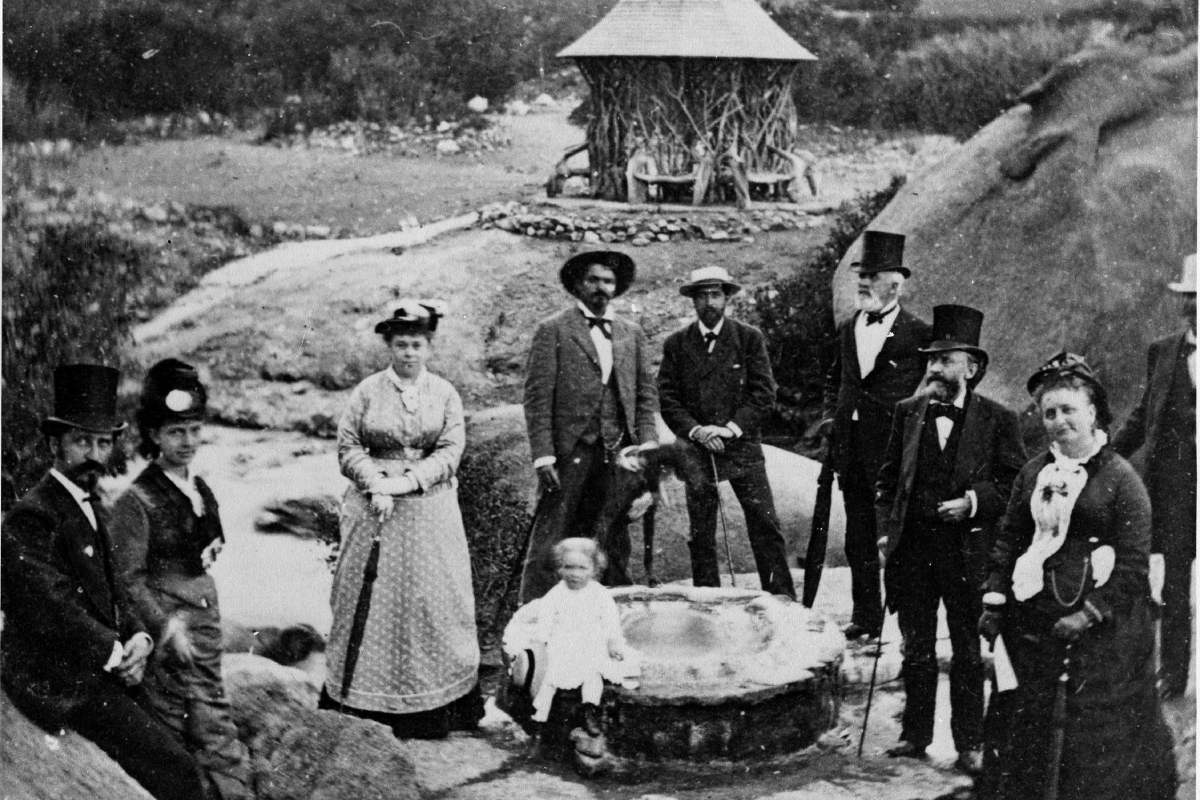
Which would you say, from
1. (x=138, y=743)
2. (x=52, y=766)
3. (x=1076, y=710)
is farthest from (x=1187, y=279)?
(x=52, y=766)

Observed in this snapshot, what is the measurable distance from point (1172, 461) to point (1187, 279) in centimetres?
81

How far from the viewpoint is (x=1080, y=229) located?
7109 millimetres

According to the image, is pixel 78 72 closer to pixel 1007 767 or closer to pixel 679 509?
pixel 679 509

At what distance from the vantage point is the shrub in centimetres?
713

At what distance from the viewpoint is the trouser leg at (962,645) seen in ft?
21.8

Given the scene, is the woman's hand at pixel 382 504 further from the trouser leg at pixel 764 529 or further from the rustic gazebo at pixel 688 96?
the rustic gazebo at pixel 688 96

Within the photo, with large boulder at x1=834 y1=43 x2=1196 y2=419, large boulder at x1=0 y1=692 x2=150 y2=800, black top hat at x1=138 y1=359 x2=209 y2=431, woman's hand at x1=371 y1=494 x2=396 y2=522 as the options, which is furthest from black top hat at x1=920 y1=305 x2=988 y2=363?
large boulder at x1=0 y1=692 x2=150 y2=800

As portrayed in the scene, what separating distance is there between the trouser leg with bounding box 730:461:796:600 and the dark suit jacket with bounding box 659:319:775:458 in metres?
0.14

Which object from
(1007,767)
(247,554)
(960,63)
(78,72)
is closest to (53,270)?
(78,72)

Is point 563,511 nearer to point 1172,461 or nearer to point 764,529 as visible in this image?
point 764,529

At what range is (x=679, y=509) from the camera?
7.36 meters

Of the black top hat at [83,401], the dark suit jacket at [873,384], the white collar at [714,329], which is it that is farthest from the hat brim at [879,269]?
the black top hat at [83,401]

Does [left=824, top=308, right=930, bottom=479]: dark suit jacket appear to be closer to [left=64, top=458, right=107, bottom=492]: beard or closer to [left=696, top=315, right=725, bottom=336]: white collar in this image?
[left=696, top=315, right=725, bottom=336]: white collar

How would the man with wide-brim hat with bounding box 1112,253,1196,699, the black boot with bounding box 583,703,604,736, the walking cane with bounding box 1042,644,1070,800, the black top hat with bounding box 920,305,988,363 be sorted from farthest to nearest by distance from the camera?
the man with wide-brim hat with bounding box 1112,253,1196,699
the black top hat with bounding box 920,305,988,363
the walking cane with bounding box 1042,644,1070,800
the black boot with bounding box 583,703,604,736
